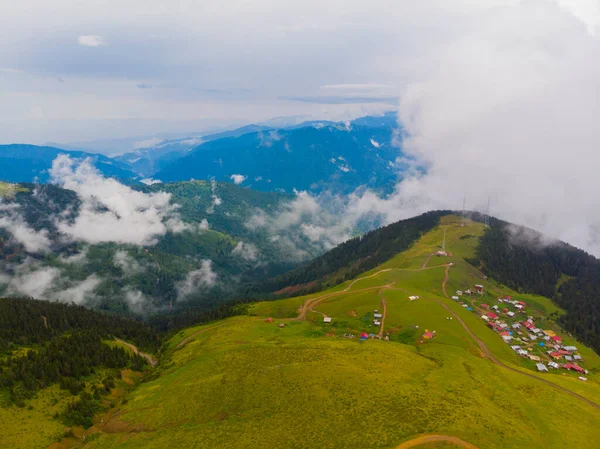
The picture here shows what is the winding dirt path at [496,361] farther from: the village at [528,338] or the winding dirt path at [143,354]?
the winding dirt path at [143,354]

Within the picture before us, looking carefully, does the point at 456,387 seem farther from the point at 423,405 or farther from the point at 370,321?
the point at 370,321

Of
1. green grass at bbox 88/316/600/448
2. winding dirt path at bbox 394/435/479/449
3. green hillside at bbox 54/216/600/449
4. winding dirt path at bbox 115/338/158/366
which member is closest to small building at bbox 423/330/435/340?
green hillside at bbox 54/216/600/449

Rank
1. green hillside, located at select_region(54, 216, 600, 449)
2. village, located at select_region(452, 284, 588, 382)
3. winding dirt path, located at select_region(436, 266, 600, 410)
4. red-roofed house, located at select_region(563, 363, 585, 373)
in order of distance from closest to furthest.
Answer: green hillside, located at select_region(54, 216, 600, 449) < winding dirt path, located at select_region(436, 266, 600, 410) < red-roofed house, located at select_region(563, 363, 585, 373) < village, located at select_region(452, 284, 588, 382)

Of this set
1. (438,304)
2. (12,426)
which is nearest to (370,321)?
(438,304)

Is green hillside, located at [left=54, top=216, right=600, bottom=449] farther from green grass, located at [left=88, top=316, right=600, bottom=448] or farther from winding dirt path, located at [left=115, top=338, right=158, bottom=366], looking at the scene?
winding dirt path, located at [left=115, top=338, right=158, bottom=366]

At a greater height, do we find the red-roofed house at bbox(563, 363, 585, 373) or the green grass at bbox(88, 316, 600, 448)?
the green grass at bbox(88, 316, 600, 448)

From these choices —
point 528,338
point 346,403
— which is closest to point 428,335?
point 528,338

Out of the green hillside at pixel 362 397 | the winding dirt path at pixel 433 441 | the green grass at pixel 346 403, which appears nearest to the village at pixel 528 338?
the green hillside at pixel 362 397
